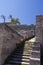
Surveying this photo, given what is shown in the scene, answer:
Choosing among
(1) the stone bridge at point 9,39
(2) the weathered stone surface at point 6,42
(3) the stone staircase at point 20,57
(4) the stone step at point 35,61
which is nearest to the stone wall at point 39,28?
(1) the stone bridge at point 9,39

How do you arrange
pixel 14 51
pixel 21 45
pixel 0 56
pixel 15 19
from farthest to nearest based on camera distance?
pixel 15 19 < pixel 21 45 < pixel 14 51 < pixel 0 56

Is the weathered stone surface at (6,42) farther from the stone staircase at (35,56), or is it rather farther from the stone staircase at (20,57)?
the stone staircase at (35,56)

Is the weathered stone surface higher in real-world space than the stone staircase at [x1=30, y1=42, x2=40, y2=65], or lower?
higher

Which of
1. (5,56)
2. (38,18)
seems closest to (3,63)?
(5,56)

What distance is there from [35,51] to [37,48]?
0.21m

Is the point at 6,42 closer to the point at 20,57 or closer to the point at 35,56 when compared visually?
the point at 20,57

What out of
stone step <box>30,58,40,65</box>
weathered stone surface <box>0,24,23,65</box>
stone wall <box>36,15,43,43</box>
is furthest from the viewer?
stone wall <box>36,15,43,43</box>

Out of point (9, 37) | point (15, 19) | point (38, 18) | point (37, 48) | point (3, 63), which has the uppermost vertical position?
point (15, 19)

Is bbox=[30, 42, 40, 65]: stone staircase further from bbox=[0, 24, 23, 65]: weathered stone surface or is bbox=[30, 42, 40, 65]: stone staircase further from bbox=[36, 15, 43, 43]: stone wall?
bbox=[0, 24, 23, 65]: weathered stone surface

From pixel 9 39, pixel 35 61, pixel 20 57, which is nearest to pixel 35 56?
pixel 35 61

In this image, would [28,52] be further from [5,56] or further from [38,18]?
[38,18]

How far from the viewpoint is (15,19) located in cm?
2903

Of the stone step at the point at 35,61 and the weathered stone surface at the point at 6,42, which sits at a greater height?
the weathered stone surface at the point at 6,42

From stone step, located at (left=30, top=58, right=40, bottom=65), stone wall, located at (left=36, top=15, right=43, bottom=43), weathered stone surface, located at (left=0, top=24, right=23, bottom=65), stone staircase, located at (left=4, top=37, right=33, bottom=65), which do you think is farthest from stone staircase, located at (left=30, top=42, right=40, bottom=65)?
weathered stone surface, located at (left=0, top=24, right=23, bottom=65)
